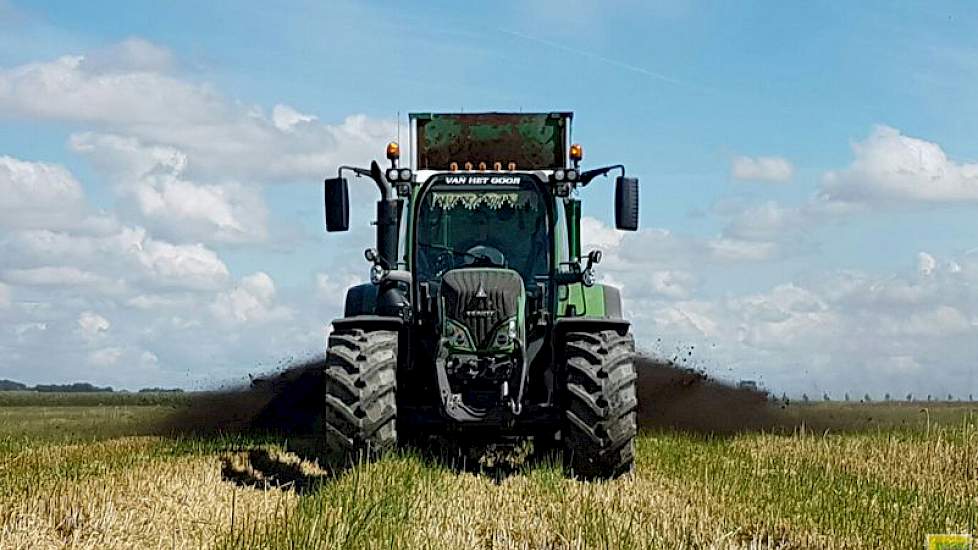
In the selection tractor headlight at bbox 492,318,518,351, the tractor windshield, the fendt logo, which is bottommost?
tractor headlight at bbox 492,318,518,351

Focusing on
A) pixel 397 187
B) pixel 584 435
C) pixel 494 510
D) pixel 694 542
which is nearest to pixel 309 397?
pixel 397 187

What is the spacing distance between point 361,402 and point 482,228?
8.38ft

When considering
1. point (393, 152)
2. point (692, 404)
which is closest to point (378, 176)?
point (393, 152)

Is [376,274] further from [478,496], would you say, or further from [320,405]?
[320,405]

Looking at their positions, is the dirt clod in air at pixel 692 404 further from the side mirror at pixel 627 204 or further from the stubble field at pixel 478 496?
the side mirror at pixel 627 204

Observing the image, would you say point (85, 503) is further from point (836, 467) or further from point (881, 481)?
point (836, 467)

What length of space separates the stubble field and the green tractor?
44 cm

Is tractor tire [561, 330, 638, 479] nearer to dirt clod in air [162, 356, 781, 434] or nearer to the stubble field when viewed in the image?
the stubble field

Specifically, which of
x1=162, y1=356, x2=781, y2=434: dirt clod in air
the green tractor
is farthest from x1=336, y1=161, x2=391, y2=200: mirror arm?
x1=162, y1=356, x2=781, y2=434: dirt clod in air

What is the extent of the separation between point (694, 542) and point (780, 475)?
451 centimetres

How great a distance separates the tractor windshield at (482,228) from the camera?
12.8 meters

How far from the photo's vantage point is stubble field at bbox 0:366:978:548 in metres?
7.48

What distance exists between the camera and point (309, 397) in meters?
16.9

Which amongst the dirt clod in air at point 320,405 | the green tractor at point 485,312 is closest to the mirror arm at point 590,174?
the green tractor at point 485,312
